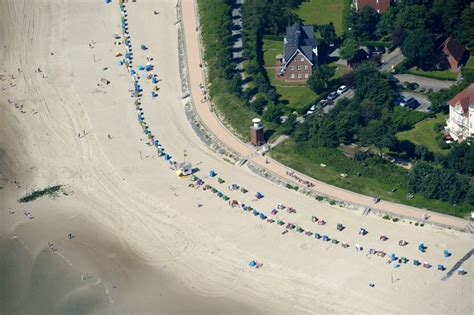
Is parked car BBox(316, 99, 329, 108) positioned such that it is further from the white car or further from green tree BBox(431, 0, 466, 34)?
green tree BBox(431, 0, 466, 34)

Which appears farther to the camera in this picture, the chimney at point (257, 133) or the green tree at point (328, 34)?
the green tree at point (328, 34)

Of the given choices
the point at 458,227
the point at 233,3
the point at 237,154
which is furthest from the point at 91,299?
the point at 233,3

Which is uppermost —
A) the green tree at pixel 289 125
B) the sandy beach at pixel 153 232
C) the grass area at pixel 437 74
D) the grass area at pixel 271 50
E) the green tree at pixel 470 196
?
the grass area at pixel 271 50

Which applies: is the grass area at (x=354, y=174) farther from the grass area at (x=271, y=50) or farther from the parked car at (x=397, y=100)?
the grass area at (x=271, y=50)

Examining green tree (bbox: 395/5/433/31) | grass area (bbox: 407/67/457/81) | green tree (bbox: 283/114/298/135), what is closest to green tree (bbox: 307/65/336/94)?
green tree (bbox: 283/114/298/135)

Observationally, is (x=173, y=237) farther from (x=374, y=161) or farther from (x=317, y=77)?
(x=317, y=77)

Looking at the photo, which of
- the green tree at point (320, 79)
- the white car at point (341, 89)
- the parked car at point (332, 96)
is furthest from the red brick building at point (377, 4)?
the parked car at point (332, 96)
